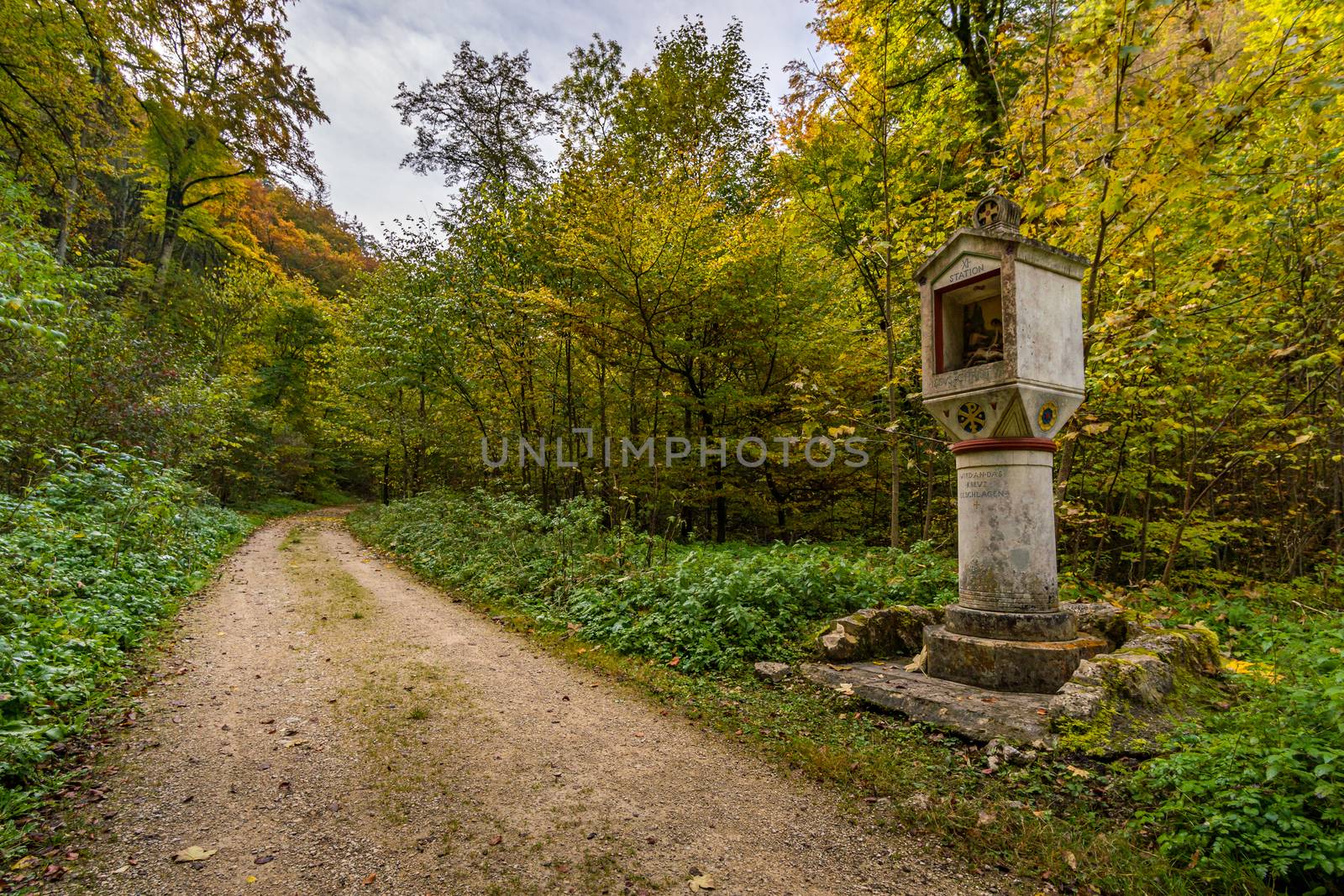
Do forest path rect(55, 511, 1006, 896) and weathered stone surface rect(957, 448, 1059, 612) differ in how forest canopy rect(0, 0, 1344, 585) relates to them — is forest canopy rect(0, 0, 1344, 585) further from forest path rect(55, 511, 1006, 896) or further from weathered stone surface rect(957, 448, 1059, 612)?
forest path rect(55, 511, 1006, 896)

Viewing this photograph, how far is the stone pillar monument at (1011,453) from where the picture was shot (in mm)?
4426

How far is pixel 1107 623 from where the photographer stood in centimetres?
505

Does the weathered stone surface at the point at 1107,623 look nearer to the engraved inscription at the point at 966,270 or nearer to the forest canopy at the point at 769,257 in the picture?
the forest canopy at the point at 769,257

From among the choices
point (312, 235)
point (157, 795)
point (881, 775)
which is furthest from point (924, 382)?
point (312, 235)

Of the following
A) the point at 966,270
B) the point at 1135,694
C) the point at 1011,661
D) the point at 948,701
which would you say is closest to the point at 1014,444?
the point at 966,270

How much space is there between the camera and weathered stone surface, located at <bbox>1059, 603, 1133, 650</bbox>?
5012 mm

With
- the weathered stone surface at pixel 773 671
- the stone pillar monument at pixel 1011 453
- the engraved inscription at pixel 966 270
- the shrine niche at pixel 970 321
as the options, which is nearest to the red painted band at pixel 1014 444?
the stone pillar monument at pixel 1011 453

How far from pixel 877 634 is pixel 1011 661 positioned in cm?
122

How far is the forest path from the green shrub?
0.96 meters

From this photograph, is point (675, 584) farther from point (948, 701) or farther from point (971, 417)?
point (971, 417)

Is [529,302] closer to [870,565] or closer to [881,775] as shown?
[870,565]

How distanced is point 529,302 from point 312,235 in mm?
26429

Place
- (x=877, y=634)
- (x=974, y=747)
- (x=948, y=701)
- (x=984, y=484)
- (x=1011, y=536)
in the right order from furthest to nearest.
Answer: (x=877, y=634), (x=984, y=484), (x=1011, y=536), (x=948, y=701), (x=974, y=747)

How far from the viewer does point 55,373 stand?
28.0ft
